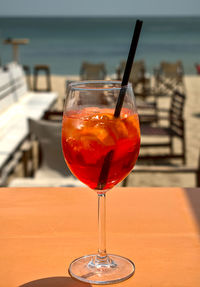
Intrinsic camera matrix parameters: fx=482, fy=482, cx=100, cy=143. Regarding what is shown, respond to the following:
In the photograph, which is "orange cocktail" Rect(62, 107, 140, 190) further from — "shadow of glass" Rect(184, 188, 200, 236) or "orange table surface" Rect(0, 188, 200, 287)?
"shadow of glass" Rect(184, 188, 200, 236)

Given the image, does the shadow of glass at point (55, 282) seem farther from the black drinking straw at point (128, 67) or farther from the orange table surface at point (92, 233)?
the black drinking straw at point (128, 67)

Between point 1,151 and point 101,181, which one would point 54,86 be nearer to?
point 1,151

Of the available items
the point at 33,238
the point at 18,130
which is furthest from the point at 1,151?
the point at 33,238

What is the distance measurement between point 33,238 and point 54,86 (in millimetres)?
14680

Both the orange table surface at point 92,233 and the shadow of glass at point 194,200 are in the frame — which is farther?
the shadow of glass at point 194,200

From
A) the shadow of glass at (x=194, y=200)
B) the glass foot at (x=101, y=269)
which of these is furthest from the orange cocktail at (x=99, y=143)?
the shadow of glass at (x=194, y=200)

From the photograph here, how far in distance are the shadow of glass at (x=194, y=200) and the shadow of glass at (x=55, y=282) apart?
1.17 feet

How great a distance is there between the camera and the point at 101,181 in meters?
0.89

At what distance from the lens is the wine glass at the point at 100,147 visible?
88cm

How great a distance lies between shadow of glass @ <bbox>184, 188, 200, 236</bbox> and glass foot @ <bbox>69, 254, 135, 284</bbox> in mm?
255

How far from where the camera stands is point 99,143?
0.88 m

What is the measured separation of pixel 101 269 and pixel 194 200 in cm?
42

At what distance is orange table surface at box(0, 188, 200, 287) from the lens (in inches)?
33.7

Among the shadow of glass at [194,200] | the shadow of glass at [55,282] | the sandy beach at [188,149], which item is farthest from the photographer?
the sandy beach at [188,149]
